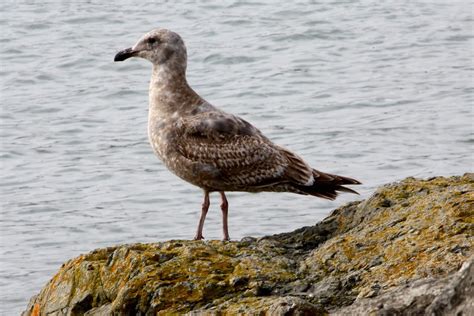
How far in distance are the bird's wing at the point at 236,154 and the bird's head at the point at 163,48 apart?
0.72 m

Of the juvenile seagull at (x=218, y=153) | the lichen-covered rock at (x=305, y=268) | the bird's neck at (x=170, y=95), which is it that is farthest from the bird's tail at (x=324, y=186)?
the lichen-covered rock at (x=305, y=268)

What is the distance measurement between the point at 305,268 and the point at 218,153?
2.77 meters

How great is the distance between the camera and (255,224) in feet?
44.8

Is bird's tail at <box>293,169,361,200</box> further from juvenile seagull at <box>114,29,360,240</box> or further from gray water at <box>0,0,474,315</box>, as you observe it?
gray water at <box>0,0,474,315</box>

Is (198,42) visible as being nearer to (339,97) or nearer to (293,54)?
(293,54)

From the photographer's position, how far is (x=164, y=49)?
991 cm

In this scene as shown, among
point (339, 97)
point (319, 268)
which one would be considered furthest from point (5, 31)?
point (319, 268)

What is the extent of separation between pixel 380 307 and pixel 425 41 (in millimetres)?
18599

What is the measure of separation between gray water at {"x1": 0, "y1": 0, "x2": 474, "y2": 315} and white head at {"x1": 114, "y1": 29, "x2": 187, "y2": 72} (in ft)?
10.5

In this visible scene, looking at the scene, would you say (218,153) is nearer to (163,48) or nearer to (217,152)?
(217,152)

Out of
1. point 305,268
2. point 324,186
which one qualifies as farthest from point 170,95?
point 305,268

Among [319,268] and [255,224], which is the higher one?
[319,268]

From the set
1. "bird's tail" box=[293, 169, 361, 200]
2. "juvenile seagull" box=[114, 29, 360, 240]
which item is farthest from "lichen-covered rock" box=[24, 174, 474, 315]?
"juvenile seagull" box=[114, 29, 360, 240]

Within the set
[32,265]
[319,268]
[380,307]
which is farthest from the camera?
[32,265]
